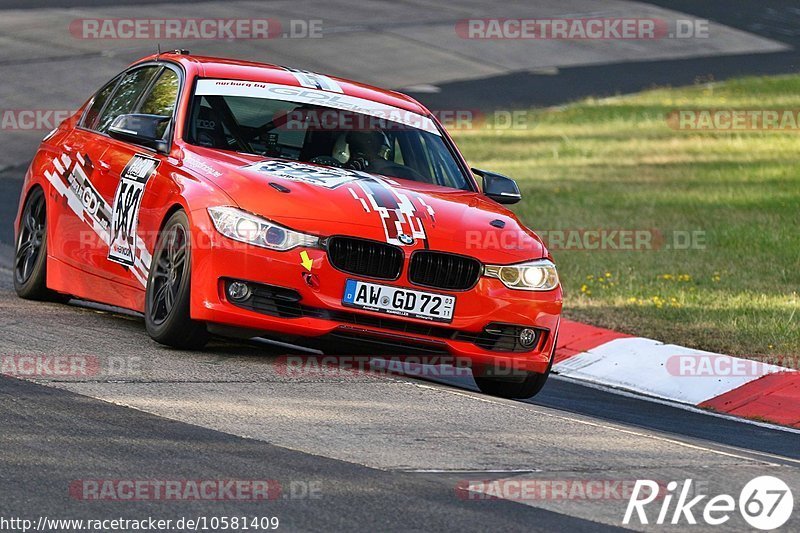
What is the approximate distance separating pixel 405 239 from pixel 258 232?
0.72 metres

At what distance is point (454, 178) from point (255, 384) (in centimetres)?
234

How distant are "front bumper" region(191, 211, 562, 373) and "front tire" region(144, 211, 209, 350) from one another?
0.10 meters

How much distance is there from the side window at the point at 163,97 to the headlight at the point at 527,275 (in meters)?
2.22

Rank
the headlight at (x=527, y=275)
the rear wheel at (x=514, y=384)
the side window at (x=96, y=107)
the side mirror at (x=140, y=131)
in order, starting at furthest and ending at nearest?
the side window at (x=96, y=107) → the side mirror at (x=140, y=131) → the rear wheel at (x=514, y=384) → the headlight at (x=527, y=275)

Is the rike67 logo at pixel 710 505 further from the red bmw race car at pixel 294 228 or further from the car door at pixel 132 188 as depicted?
the car door at pixel 132 188

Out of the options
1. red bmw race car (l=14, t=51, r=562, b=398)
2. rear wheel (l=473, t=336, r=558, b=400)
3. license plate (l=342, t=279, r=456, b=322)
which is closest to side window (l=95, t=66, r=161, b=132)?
red bmw race car (l=14, t=51, r=562, b=398)

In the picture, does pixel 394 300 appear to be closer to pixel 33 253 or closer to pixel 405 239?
pixel 405 239

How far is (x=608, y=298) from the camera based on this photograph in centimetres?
1243

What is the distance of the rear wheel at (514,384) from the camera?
8.50 metres

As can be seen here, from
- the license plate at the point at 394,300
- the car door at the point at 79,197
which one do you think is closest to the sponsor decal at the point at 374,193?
the license plate at the point at 394,300

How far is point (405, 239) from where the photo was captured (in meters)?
7.91

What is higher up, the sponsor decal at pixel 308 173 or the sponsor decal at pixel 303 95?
the sponsor decal at pixel 303 95

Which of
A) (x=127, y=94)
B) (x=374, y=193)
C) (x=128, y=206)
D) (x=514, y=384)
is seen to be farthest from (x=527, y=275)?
(x=127, y=94)

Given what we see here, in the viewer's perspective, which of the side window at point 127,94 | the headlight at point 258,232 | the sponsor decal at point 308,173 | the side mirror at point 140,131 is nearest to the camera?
the headlight at point 258,232
